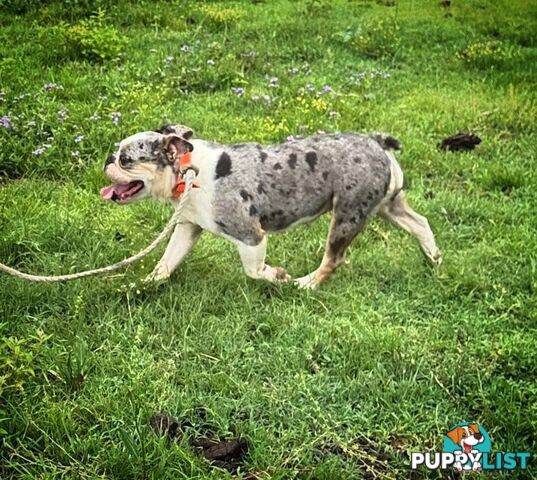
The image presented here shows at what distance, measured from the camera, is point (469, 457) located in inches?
150

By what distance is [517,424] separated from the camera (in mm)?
3934

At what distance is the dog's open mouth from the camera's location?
5039 mm

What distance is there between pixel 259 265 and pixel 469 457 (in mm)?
1886

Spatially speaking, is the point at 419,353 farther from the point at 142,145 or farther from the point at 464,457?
the point at 142,145

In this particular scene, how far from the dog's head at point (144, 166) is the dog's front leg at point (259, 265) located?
62 cm

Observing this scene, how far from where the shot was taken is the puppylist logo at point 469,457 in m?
3.76

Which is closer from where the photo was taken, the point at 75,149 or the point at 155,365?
the point at 155,365

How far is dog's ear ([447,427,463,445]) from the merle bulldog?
1589 mm

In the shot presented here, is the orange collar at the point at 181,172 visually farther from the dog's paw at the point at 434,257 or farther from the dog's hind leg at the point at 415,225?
the dog's paw at the point at 434,257

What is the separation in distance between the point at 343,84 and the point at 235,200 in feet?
14.6

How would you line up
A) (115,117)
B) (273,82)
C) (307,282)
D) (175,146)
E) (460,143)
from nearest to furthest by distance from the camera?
(175,146)
(307,282)
(115,117)
(460,143)
(273,82)

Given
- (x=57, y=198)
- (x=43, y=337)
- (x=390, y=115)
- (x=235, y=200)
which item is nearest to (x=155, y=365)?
(x=43, y=337)

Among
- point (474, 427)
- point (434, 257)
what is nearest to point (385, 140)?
point (434, 257)

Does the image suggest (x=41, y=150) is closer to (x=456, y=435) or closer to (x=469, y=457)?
(x=456, y=435)
